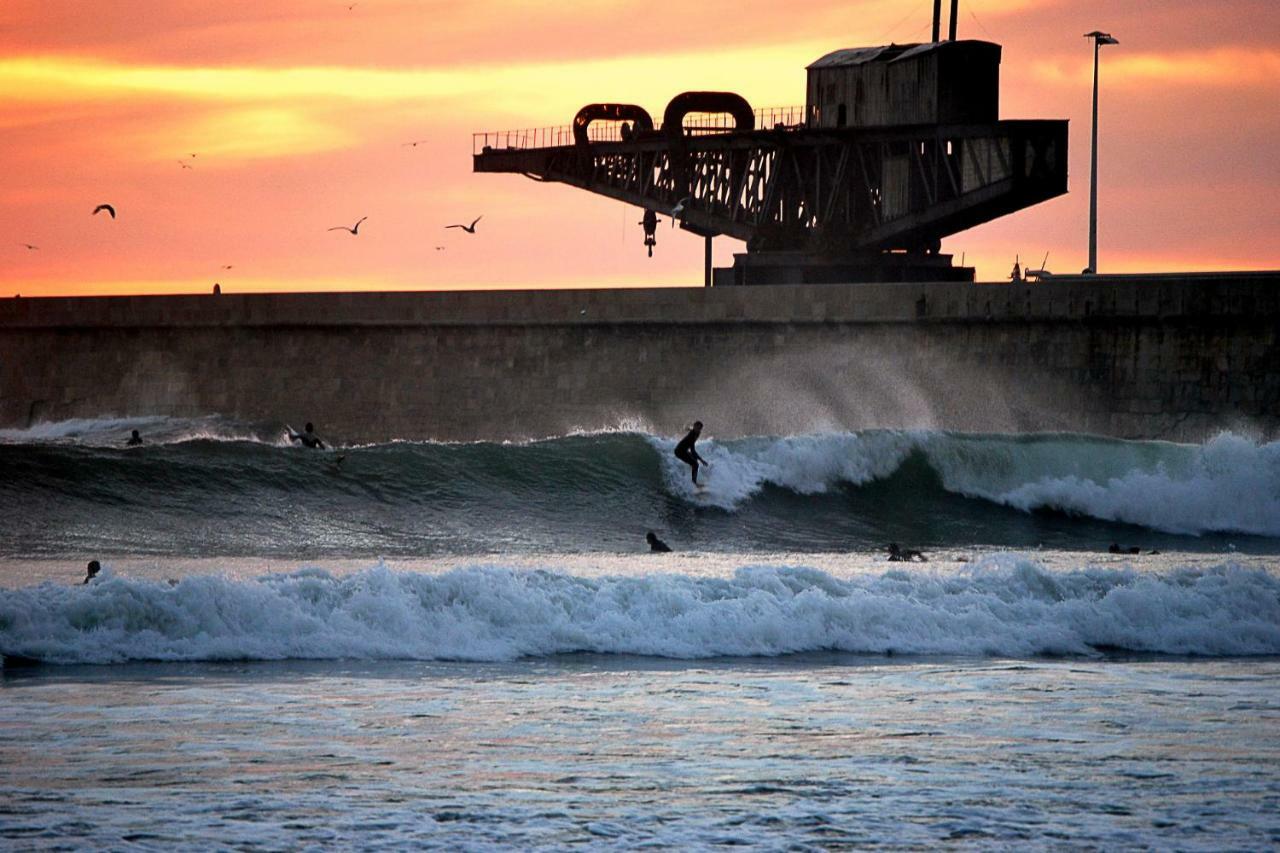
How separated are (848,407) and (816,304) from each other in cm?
210

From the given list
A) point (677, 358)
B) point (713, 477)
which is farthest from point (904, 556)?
point (677, 358)

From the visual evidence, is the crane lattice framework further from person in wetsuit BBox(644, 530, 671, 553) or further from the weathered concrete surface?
person in wetsuit BBox(644, 530, 671, 553)

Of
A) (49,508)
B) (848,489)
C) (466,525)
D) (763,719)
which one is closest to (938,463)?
(848,489)

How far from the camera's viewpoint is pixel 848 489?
28.4m

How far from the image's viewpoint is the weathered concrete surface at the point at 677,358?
111ft

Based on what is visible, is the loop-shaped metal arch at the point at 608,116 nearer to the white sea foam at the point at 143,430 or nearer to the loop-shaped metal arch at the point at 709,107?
the loop-shaped metal arch at the point at 709,107

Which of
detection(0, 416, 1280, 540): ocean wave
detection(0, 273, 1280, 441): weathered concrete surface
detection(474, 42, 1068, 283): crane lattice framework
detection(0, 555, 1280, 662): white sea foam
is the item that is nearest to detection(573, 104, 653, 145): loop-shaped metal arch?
detection(474, 42, 1068, 283): crane lattice framework

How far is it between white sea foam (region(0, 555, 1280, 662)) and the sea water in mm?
34

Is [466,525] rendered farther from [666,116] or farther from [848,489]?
[666,116]

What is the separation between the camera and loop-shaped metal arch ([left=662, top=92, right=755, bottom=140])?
4916cm

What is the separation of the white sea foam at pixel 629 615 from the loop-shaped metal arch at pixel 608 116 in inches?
1372

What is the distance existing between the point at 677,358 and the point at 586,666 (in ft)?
79.8

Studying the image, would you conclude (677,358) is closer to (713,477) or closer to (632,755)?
(713,477)

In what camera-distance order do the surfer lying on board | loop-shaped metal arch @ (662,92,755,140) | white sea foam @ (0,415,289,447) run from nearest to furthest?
the surfer lying on board
white sea foam @ (0,415,289,447)
loop-shaped metal arch @ (662,92,755,140)
